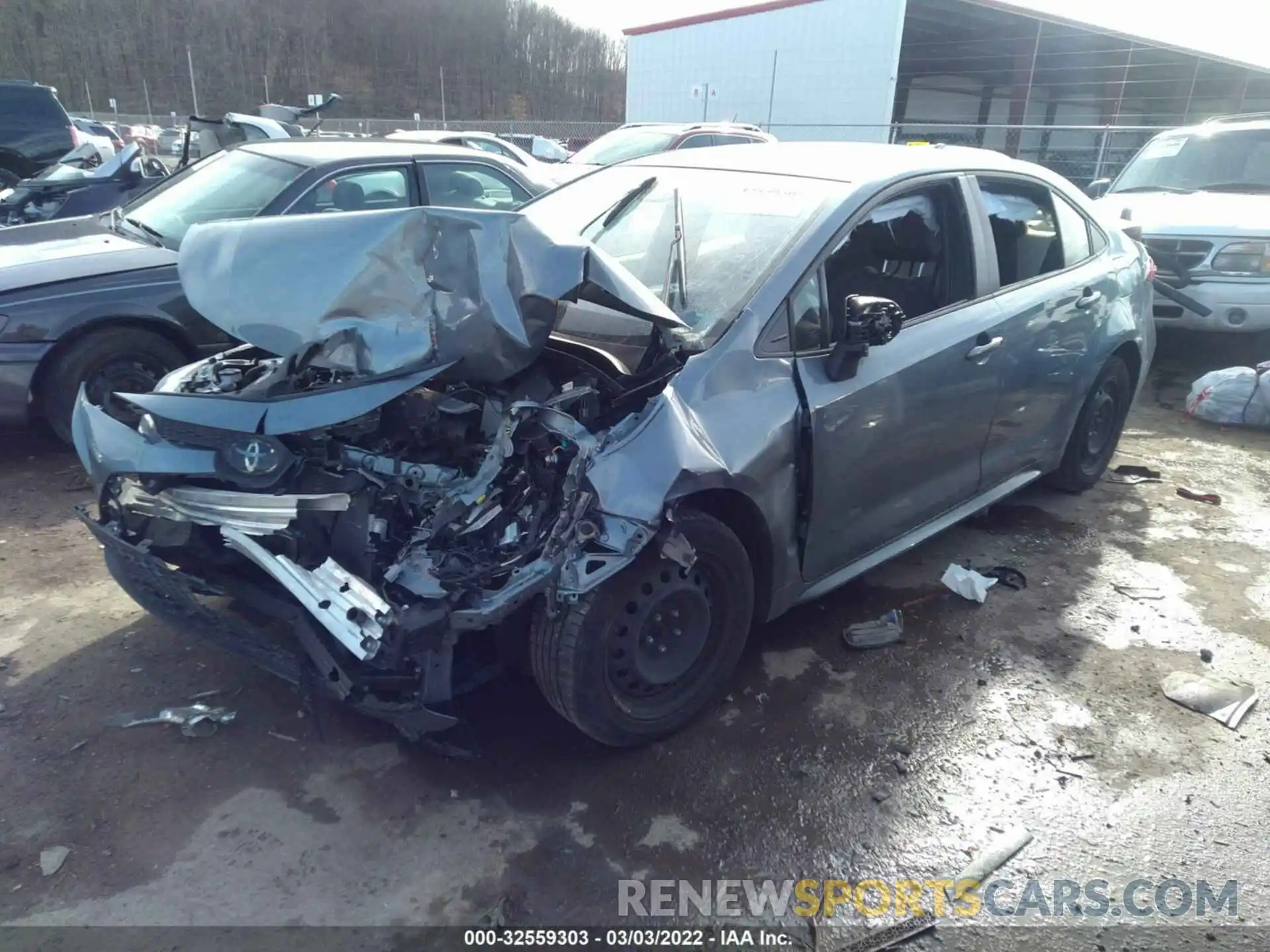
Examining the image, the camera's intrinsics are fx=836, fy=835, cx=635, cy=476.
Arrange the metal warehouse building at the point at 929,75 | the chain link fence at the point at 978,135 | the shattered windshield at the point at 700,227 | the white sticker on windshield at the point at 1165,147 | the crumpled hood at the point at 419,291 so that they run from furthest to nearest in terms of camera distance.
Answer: the metal warehouse building at the point at 929,75 → the chain link fence at the point at 978,135 → the white sticker on windshield at the point at 1165,147 → the shattered windshield at the point at 700,227 → the crumpled hood at the point at 419,291

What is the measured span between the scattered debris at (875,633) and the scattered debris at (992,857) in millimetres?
974

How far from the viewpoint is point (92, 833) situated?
2404mm

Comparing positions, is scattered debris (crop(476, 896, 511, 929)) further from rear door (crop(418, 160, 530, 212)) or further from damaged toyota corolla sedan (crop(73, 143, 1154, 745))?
rear door (crop(418, 160, 530, 212))

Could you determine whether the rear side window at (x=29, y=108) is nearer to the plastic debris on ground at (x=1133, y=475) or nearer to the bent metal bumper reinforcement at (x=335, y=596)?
the bent metal bumper reinforcement at (x=335, y=596)

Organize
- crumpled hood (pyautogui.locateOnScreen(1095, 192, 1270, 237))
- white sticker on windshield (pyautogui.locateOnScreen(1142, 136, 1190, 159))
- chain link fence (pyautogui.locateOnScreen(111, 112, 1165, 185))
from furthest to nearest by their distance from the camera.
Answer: chain link fence (pyautogui.locateOnScreen(111, 112, 1165, 185)) → white sticker on windshield (pyautogui.locateOnScreen(1142, 136, 1190, 159)) → crumpled hood (pyautogui.locateOnScreen(1095, 192, 1270, 237))

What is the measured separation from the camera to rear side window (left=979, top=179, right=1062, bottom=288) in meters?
3.74

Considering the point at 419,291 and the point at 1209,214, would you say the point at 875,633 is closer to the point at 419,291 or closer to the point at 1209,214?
the point at 419,291

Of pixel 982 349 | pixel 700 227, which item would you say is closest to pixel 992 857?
pixel 982 349

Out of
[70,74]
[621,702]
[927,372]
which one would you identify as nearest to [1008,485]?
[927,372]

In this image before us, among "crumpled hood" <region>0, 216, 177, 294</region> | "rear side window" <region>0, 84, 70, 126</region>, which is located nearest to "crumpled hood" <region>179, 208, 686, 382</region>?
"crumpled hood" <region>0, 216, 177, 294</region>

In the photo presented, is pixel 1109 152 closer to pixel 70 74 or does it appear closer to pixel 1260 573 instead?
pixel 1260 573

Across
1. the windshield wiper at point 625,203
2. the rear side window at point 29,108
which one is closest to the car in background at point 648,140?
the windshield wiper at point 625,203

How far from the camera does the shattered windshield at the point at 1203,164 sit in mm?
7906

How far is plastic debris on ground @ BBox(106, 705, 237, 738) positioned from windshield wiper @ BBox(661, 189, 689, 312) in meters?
2.10
